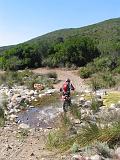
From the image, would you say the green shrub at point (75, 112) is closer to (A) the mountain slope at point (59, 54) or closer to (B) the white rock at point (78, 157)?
(B) the white rock at point (78, 157)

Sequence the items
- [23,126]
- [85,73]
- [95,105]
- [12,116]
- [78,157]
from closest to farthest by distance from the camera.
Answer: [78,157] < [23,126] < [95,105] < [12,116] < [85,73]

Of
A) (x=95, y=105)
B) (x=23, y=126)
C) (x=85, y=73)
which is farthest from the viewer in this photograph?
(x=85, y=73)

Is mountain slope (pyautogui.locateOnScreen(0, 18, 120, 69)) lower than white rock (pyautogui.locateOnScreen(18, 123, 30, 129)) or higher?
higher

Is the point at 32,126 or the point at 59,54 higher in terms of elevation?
the point at 59,54

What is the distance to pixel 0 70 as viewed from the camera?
4566cm

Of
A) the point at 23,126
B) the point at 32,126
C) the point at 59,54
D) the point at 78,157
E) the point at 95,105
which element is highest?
the point at 59,54

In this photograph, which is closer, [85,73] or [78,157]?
[78,157]

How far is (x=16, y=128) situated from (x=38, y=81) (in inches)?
637

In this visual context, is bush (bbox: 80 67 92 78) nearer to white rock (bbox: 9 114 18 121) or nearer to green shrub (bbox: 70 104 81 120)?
white rock (bbox: 9 114 18 121)

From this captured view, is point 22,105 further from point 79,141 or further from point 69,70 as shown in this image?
point 69,70

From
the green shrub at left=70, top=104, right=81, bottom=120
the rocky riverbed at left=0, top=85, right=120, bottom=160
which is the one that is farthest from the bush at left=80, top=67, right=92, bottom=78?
the green shrub at left=70, top=104, right=81, bottom=120

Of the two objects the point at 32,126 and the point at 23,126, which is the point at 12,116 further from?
the point at 23,126

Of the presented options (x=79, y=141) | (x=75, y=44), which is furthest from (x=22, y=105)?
(x=75, y=44)

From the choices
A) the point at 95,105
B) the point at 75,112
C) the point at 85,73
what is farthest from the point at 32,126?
the point at 85,73
